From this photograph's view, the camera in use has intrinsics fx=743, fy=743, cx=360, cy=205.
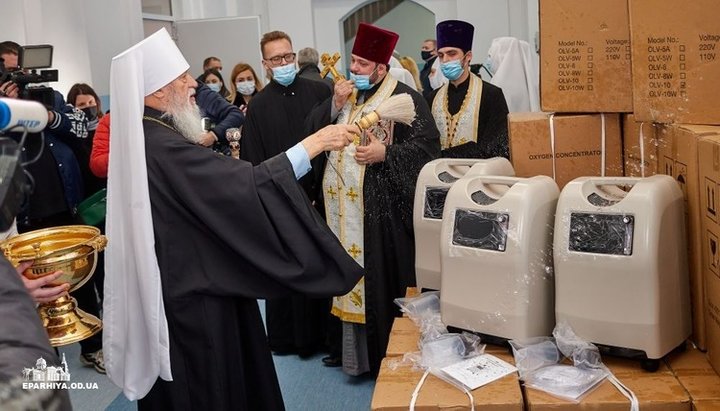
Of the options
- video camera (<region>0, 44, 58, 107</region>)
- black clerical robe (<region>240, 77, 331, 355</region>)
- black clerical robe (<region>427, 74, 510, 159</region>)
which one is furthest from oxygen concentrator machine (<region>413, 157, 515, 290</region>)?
video camera (<region>0, 44, 58, 107</region>)

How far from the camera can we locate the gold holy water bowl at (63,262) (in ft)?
5.66

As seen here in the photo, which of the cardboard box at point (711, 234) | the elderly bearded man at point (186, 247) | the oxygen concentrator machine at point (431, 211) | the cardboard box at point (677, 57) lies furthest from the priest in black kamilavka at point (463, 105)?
the cardboard box at point (711, 234)

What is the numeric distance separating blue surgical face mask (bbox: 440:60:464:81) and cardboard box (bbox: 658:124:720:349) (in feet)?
6.48

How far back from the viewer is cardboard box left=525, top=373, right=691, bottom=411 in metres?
1.46

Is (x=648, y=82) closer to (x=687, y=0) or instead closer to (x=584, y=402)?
(x=687, y=0)

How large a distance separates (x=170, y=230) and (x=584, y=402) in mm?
1214

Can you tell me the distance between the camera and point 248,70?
5.77m

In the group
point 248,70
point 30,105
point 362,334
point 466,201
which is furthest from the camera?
point 248,70

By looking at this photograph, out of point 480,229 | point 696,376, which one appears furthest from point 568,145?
point 696,376

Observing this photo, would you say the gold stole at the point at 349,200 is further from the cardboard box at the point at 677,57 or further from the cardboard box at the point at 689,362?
the cardboard box at the point at 689,362

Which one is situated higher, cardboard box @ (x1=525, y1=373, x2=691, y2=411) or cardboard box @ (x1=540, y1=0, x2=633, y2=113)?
cardboard box @ (x1=540, y1=0, x2=633, y2=113)

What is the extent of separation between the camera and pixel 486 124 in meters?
3.53

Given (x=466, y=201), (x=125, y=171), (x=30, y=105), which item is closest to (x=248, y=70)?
(x=125, y=171)

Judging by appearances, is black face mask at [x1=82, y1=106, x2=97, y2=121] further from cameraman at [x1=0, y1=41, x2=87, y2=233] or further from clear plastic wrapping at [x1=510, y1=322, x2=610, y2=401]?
clear plastic wrapping at [x1=510, y1=322, x2=610, y2=401]
